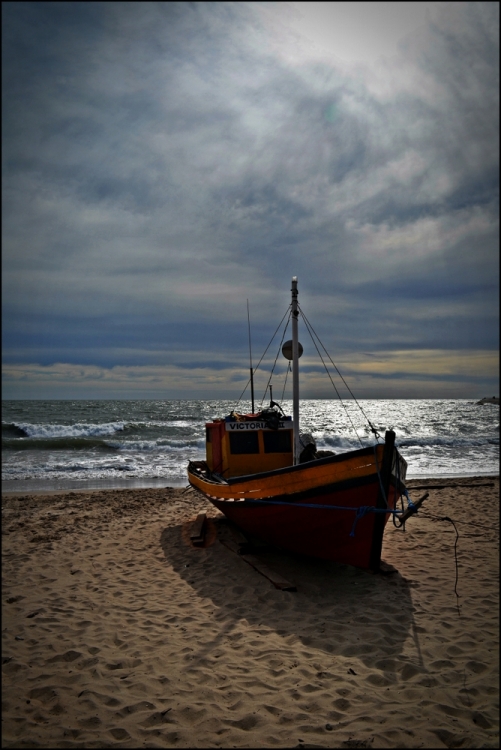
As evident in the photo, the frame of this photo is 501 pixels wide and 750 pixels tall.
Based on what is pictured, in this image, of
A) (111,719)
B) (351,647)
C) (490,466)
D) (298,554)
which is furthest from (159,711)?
(490,466)

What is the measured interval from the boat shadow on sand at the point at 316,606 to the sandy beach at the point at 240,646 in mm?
27

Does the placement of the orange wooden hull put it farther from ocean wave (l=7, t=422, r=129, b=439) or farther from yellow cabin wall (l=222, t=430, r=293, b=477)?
ocean wave (l=7, t=422, r=129, b=439)

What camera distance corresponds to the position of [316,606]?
6.48 m

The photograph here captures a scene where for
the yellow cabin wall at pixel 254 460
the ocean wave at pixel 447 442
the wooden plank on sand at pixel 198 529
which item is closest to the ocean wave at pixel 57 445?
the wooden plank on sand at pixel 198 529

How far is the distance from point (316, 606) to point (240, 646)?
1.52 m

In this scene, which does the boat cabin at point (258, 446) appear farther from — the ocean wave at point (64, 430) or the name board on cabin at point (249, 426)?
the ocean wave at point (64, 430)

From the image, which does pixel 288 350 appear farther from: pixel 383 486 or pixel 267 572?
pixel 267 572

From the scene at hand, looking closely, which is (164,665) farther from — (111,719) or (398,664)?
(398,664)

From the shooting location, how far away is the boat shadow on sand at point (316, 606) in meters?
5.16

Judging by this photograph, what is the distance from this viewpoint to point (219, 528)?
1040 cm

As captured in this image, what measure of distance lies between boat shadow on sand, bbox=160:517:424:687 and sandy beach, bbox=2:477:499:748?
0.03m

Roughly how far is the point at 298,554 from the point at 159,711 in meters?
4.39

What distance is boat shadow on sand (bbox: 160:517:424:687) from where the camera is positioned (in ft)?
16.9

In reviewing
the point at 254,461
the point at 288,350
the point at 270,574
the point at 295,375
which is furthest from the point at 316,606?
the point at 288,350
